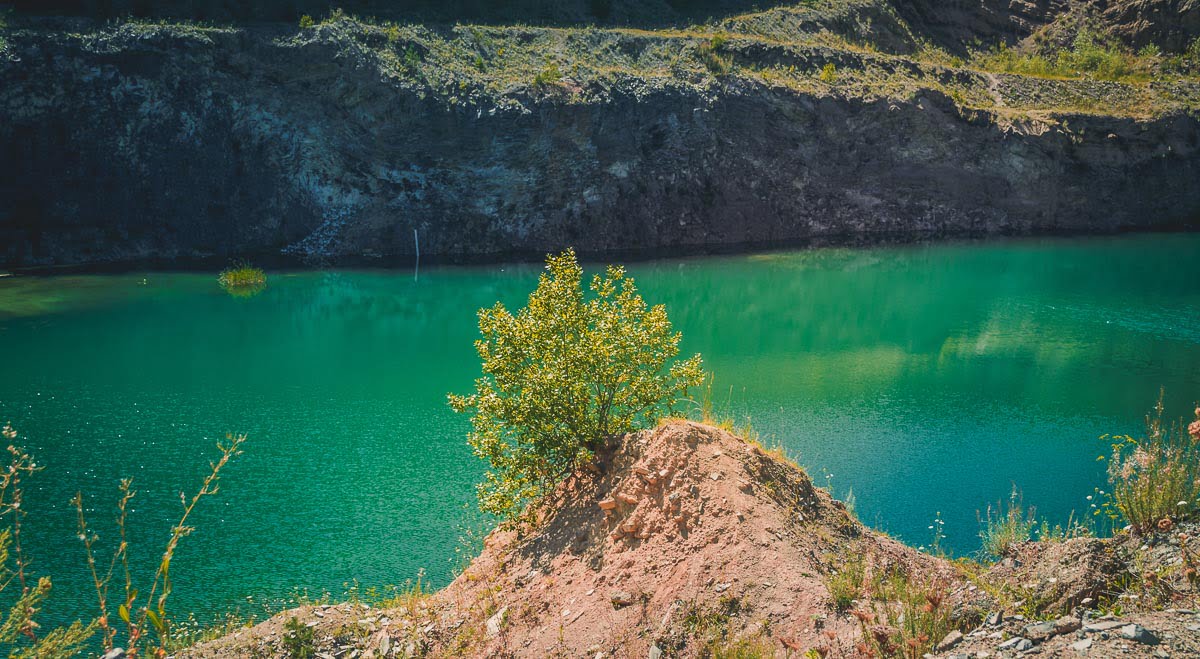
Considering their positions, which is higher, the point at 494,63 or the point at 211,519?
the point at 494,63

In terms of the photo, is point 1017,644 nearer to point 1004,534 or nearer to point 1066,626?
point 1066,626

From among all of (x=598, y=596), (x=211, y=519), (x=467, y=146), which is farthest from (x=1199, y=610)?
(x=467, y=146)

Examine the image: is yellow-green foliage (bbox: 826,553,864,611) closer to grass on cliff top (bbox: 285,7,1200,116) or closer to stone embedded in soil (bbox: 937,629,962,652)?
stone embedded in soil (bbox: 937,629,962,652)

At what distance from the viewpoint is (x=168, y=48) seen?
125 feet

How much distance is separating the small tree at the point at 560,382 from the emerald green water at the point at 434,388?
1.94 m

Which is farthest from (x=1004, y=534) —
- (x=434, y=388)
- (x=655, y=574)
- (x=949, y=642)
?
(x=434, y=388)

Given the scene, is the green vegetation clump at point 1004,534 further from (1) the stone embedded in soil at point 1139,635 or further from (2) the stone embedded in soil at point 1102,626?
(1) the stone embedded in soil at point 1139,635

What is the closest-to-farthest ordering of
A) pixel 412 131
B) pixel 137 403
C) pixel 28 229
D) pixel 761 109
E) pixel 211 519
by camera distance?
1. pixel 211 519
2. pixel 137 403
3. pixel 28 229
4. pixel 412 131
5. pixel 761 109

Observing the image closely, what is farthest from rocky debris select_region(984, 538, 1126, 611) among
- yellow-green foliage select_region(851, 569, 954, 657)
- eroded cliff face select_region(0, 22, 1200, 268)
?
eroded cliff face select_region(0, 22, 1200, 268)

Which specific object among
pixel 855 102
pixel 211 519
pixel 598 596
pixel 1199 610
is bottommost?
pixel 211 519

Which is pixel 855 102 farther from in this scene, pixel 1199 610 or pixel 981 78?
pixel 1199 610

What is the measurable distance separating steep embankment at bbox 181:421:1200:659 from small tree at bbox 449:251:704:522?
40 cm

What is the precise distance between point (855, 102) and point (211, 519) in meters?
38.3

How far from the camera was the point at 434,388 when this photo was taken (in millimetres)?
20031
